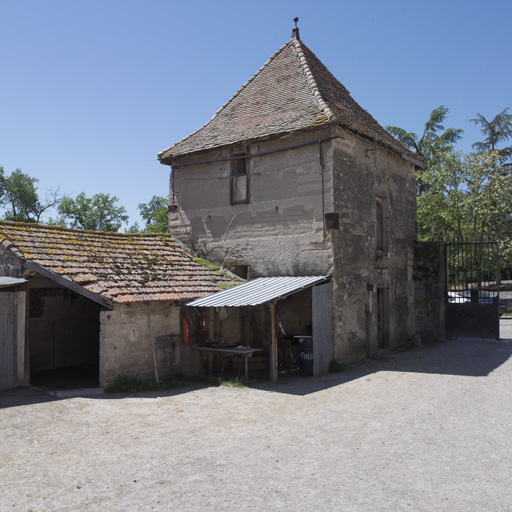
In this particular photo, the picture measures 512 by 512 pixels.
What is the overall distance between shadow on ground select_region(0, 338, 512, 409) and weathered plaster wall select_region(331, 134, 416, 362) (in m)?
0.83

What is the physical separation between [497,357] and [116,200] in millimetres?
33936

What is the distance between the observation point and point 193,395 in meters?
9.64

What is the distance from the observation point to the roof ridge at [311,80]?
12226mm

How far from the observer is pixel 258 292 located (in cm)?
1106

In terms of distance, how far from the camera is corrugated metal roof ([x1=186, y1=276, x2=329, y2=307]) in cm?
1029

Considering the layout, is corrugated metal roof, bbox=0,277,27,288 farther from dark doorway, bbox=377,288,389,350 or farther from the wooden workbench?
dark doorway, bbox=377,288,389,350

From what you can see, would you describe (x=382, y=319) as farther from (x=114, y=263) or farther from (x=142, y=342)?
(x=114, y=263)

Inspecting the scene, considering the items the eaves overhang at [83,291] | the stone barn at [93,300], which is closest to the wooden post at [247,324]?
the stone barn at [93,300]

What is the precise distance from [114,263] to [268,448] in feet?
21.4

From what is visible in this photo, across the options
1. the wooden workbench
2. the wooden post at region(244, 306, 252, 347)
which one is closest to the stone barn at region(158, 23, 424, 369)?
the wooden post at region(244, 306, 252, 347)

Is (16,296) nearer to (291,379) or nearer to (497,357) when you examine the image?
(291,379)

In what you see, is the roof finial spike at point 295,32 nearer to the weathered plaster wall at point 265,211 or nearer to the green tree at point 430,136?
the weathered plaster wall at point 265,211

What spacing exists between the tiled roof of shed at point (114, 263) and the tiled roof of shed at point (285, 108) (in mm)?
3407

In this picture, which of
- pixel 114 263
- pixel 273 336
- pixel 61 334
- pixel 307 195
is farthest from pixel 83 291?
pixel 307 195
